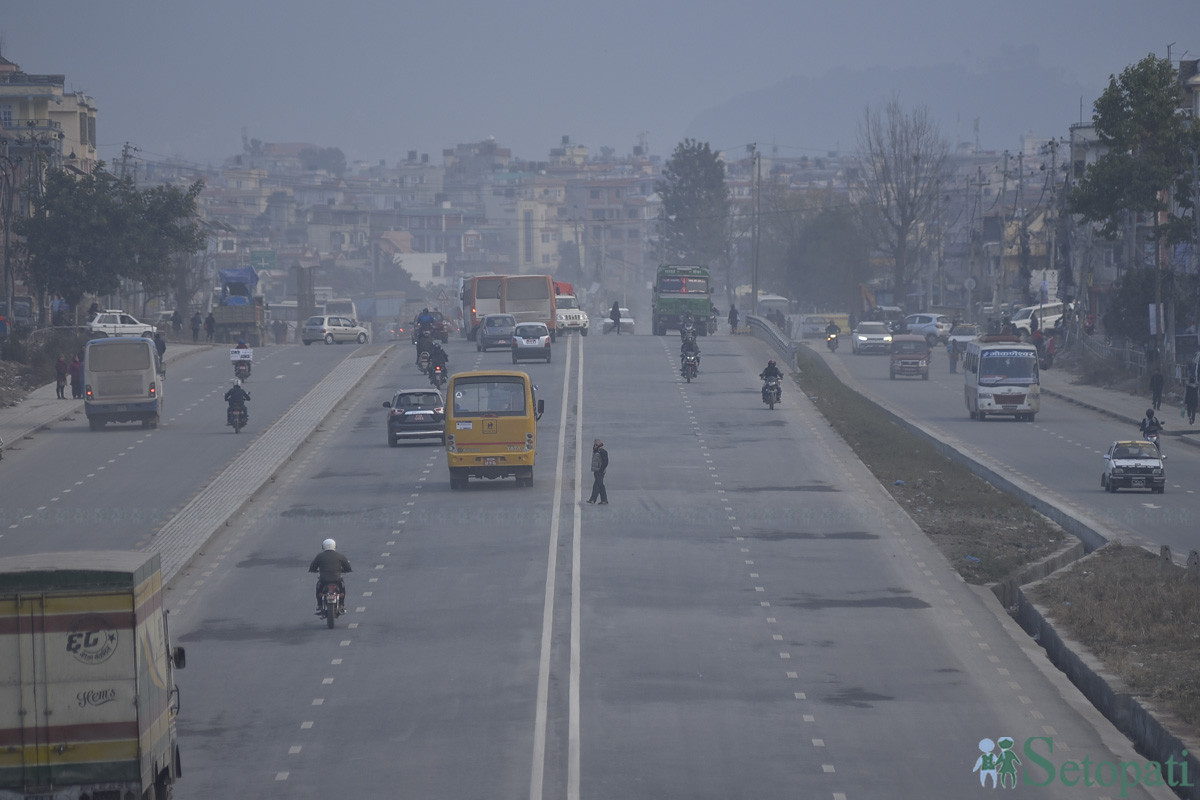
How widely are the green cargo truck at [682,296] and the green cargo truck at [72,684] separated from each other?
6361cm

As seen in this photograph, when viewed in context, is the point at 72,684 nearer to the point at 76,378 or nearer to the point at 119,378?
the point at 119,378

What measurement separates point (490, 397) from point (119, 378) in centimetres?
1484

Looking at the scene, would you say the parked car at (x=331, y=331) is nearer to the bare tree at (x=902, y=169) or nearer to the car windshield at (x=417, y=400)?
the car windshield at (x=417, y=400)

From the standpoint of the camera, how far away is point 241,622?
22547 millimetres

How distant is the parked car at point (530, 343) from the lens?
195ft

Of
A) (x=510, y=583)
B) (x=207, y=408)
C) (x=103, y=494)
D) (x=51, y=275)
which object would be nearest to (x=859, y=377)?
(x=207, y=408)

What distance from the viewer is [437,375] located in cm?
5056

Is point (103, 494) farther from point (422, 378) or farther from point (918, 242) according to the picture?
point (918, 242)

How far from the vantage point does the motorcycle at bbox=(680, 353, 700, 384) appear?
2185 inches

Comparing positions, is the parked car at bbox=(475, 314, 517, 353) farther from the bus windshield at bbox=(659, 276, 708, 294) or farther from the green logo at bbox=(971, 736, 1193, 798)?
the green logo at bbox=(971, 736, 1193, 798)

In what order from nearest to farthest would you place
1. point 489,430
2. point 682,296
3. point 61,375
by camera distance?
point 489,430 < point 61,375 < point 682,296

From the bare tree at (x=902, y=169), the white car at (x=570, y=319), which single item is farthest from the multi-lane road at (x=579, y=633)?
the bare tree at (x=902, y=169)

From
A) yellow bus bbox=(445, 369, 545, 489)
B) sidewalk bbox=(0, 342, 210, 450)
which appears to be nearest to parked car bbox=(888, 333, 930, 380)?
sidewalk bbox=(0, 342, 210, 450)

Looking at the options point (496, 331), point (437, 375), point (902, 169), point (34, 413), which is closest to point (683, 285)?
point (496, 331)
